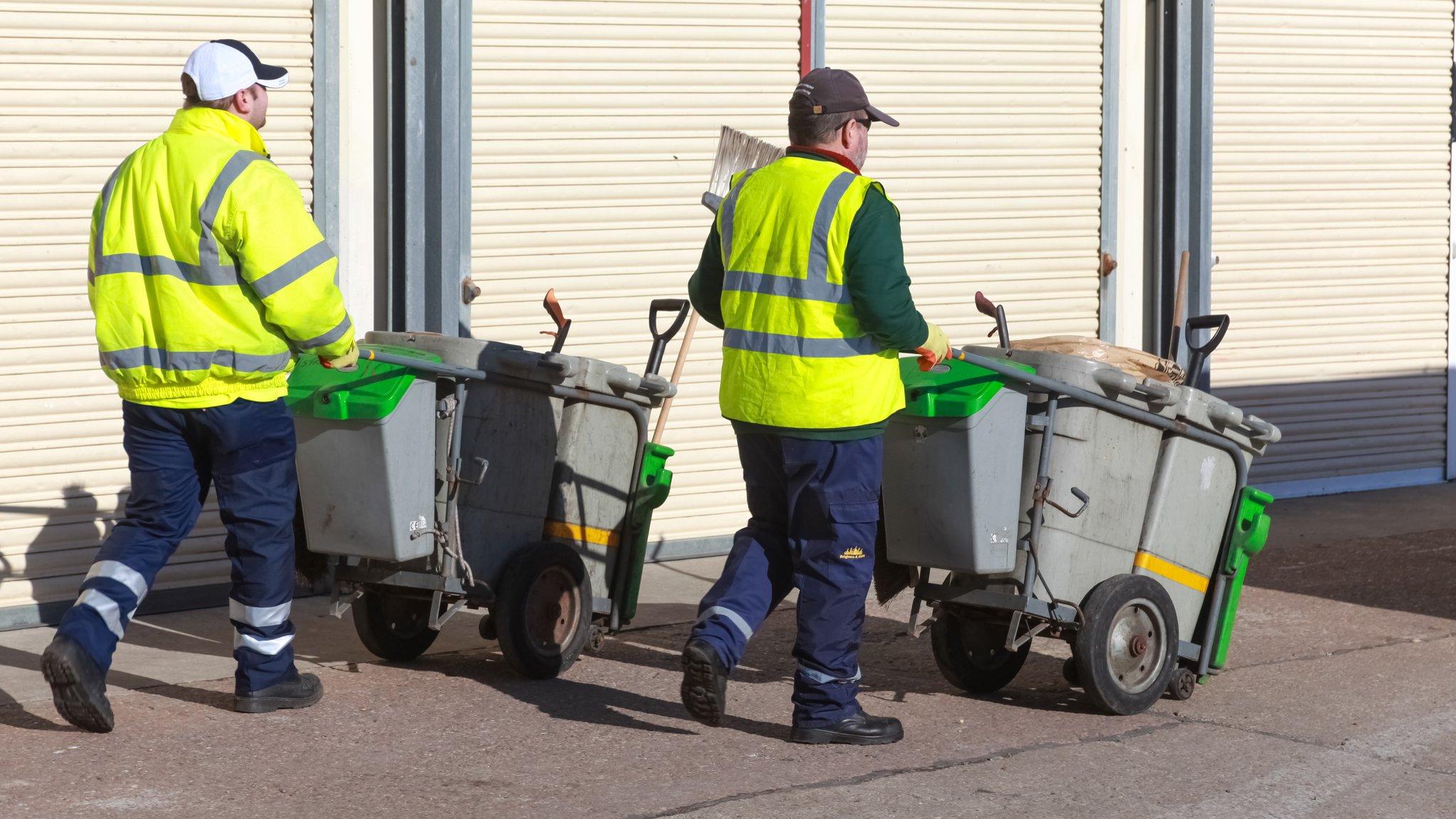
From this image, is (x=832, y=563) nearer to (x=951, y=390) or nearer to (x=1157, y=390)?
(x=951, y=390)

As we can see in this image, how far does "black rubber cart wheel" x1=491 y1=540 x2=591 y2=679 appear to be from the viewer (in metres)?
5.80

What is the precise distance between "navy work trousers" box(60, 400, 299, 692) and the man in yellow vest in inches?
49.1

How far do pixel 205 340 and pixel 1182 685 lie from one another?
122 inches

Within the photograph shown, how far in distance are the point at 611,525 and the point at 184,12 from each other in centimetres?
259

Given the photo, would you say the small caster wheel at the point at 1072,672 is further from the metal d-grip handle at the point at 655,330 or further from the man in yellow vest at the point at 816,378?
the metal d-grip handle at the point at 655,330

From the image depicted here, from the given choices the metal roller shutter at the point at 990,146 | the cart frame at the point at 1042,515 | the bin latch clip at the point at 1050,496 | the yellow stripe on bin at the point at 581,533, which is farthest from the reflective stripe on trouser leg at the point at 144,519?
the metal roller shutter at the point at 990,146

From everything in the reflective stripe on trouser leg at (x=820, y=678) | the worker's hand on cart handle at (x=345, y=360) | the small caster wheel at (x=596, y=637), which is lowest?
the small caster wheel at (x=596, y=637)

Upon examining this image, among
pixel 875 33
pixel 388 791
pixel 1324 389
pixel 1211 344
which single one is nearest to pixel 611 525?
pixel 388 791

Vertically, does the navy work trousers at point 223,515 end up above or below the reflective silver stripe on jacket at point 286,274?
below

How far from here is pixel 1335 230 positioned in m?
10.4

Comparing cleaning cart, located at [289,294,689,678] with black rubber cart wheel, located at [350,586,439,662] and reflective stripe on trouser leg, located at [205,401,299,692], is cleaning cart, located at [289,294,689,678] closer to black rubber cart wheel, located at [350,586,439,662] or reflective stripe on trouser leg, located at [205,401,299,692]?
black rubber cart wheel, located at [350,586,439,662]

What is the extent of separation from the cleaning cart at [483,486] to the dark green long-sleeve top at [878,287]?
99 cm

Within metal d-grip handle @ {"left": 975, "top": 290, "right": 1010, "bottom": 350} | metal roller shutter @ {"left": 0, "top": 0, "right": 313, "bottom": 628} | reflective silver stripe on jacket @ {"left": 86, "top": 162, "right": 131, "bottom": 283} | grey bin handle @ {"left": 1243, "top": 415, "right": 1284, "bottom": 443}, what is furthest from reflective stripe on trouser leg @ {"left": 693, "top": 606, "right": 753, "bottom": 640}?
metal roller shutter @ {"left": 0, "top": 0, "right": 313, "bottom": 628}

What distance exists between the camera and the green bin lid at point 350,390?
17.5ft
